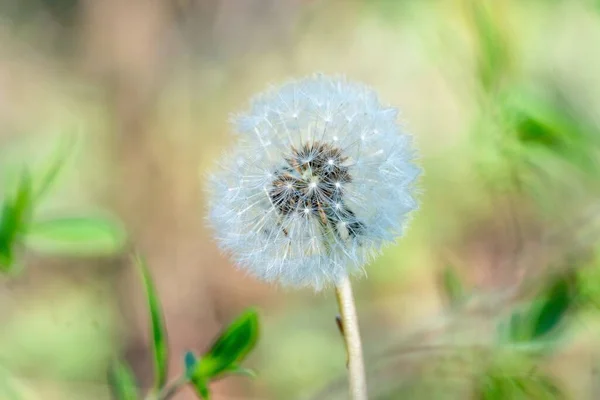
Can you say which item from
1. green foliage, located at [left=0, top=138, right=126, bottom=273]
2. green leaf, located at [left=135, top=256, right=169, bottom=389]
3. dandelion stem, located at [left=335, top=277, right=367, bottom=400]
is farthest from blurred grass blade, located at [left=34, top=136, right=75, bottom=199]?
dandelion stem, located at [left=335, top=277, right=367, bottom=400]

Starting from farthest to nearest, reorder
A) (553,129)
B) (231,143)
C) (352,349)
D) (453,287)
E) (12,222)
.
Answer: (231,143) < (453,287) < (553,129) < (12,222) < (352,349)

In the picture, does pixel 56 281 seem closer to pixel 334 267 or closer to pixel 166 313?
pixel 166 313

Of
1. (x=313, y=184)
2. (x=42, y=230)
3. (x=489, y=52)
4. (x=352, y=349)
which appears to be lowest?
(x=352, y=349)

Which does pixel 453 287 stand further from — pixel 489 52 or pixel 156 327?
pixel 156 327

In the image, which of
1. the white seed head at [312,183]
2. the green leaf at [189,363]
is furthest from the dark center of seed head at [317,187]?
the green leaf at [189,363]

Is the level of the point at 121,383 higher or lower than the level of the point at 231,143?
lower

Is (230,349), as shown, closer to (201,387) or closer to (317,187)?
(201,387)

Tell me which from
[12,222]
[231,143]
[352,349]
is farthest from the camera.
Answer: [231,143]

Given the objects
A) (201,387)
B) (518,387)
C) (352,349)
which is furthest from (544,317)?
(201,387)

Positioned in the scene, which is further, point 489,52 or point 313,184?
point 489,52
